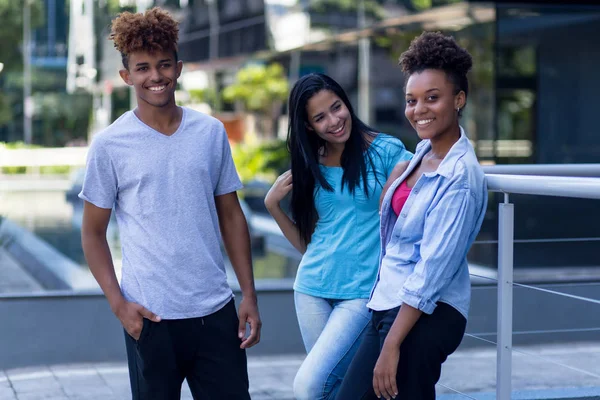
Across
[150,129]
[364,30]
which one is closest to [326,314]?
[150,129]

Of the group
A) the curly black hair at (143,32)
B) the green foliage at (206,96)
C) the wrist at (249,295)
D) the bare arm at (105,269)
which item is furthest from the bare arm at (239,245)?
the green foliage at (206,96)

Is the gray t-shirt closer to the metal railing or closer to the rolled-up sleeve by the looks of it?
the rolled-up sleeve

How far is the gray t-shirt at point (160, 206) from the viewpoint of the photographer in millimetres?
3406

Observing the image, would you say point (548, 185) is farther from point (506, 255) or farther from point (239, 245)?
point (239, 245)

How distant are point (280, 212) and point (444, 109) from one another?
1034 mm

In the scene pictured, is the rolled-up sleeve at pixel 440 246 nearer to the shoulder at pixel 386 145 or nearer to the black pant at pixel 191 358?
the black pant at pixel 191 358

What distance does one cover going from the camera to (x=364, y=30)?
1089 cm

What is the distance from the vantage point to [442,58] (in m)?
3.16

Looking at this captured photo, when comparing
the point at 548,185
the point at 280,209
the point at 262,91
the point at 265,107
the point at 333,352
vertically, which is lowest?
the point at 333,352

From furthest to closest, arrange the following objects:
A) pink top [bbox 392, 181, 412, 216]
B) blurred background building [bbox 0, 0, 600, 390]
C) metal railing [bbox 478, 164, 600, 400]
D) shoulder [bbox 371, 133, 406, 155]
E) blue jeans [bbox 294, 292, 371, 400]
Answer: blurred background building [bbox 0, 0, 600, 390]
shoulder [bbox 371, 133, 406, 155]
blue jeans [bbox 294, 292, 371, 400]
metal railing [bbox 478, 164, 600, 400]
pink top [bbox 392, 181, 412, 216]

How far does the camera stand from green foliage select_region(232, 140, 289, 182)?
1025cm

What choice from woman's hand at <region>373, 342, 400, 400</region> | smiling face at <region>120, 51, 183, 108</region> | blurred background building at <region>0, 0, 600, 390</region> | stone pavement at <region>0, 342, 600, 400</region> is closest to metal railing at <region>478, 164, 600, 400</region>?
woman's hand at <region>373, 342, 400, 400</region>

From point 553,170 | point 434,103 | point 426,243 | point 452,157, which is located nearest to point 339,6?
point 553,170

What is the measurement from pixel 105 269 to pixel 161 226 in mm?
270
